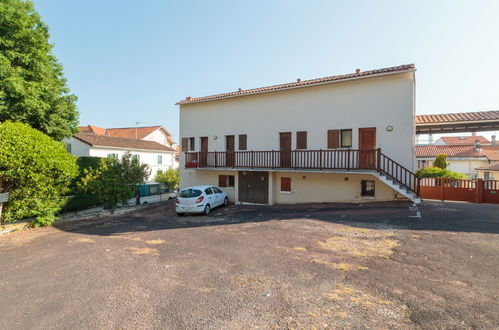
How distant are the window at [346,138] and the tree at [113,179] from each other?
1196cm

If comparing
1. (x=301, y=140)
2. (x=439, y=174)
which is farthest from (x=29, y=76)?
(x=439, y=174)

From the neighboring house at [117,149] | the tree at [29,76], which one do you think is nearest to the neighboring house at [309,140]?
the tree at [29,76]

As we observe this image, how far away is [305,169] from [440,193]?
305 inches

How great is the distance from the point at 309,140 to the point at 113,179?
1130 cm

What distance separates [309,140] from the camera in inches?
Result: 601

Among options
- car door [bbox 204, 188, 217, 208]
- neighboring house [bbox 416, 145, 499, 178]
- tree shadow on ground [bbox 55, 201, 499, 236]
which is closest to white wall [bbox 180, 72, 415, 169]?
tree shadow on ground [bbox 55, 201, 499, 236]

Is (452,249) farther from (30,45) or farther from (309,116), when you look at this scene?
→ (30,45)

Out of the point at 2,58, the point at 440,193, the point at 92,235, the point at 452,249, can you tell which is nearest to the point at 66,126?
the point at 2,58

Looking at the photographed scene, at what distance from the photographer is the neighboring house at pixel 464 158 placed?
29172 mm

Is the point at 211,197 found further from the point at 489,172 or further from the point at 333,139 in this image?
the point at 489,172

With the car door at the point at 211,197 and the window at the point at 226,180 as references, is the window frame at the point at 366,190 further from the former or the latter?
the window at the point at 226,180

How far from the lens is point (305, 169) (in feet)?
47.0

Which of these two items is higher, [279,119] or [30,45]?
[30,45]

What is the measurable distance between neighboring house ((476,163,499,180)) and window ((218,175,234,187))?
25.4 meters
